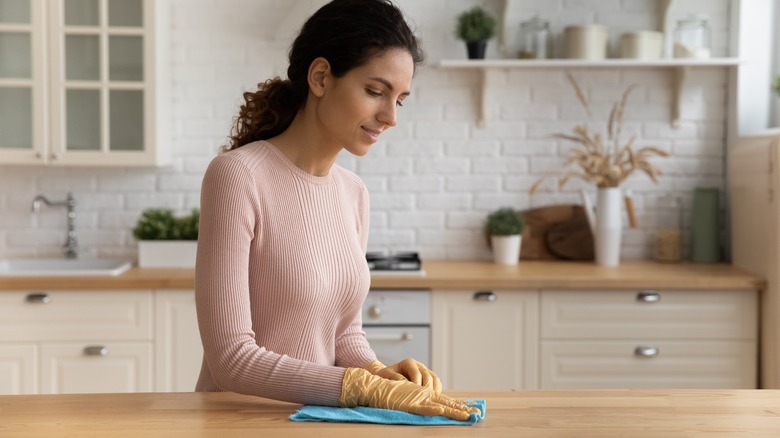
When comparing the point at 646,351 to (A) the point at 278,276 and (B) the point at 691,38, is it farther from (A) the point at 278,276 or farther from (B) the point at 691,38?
(A) the point at 278,276

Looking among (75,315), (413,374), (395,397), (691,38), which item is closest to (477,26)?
(691,38)

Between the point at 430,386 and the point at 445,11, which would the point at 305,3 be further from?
the point at 430,386

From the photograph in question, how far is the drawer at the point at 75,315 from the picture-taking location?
12.1 feet

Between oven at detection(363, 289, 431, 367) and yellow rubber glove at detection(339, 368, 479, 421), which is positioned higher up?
yellow rubber glove at detection(339, 368, 479, 421)

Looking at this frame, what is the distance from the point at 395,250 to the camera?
438 centimetres

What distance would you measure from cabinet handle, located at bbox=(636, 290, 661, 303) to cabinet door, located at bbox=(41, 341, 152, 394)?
6.38 feet

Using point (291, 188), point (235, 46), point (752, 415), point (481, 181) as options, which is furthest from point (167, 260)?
point (752, 415)

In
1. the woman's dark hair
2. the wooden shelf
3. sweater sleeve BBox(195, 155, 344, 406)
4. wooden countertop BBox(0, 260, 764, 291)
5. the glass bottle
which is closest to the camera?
sweater sleeve BBox(195, 155, 344, 406)

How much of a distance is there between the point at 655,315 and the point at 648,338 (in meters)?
0.10

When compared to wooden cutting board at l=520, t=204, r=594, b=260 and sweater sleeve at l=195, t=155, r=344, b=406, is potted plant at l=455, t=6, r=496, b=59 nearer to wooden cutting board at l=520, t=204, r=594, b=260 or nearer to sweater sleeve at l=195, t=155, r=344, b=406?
wooden cutting board at l=520, t=204, r=594, b=260

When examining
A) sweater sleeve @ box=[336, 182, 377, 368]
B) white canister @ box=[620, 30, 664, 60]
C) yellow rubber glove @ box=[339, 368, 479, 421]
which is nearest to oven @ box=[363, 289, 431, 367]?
white canister @ box=[620, 30, 664, 60]

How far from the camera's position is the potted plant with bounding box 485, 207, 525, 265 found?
4191mm

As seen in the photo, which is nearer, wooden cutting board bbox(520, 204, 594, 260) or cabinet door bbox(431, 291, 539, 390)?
cabinet door bbox(431, 291, 539, 390)

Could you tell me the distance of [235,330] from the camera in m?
1.79
